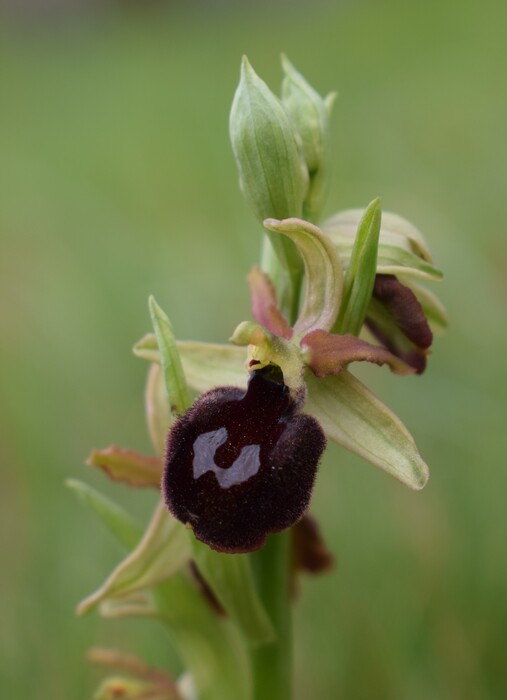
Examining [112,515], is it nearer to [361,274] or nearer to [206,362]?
[206,362]

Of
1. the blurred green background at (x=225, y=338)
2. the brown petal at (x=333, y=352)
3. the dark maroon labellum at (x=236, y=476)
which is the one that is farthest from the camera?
the blurred green background at (x=225, y=338)

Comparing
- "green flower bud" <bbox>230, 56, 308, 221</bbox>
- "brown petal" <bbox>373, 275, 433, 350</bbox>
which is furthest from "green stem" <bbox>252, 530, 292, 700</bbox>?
"green flower bud" <bbox>230, 56, 308, 221</bbox>

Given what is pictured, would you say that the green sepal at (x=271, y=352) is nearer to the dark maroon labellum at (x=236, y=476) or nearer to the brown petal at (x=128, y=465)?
the dark maroon labellum at (x=236, y=476)

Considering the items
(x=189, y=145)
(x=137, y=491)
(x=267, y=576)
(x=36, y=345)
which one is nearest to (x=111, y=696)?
(x=267, y=576)

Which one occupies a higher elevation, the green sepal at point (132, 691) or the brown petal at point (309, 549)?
the brown petal at point (309, 549)

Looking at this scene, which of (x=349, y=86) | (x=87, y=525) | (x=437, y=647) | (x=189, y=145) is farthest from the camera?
(x=349, y=86)

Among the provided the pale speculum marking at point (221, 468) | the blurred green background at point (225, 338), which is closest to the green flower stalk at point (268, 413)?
the pale speculum marking at point (221, 468)

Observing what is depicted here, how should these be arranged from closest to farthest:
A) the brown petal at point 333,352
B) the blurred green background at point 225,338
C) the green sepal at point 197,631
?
the brown petal at point 333,352
the green sepal at point 197,631
the blurred green background at point 225,338

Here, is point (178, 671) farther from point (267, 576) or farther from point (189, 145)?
point (189, 145)
